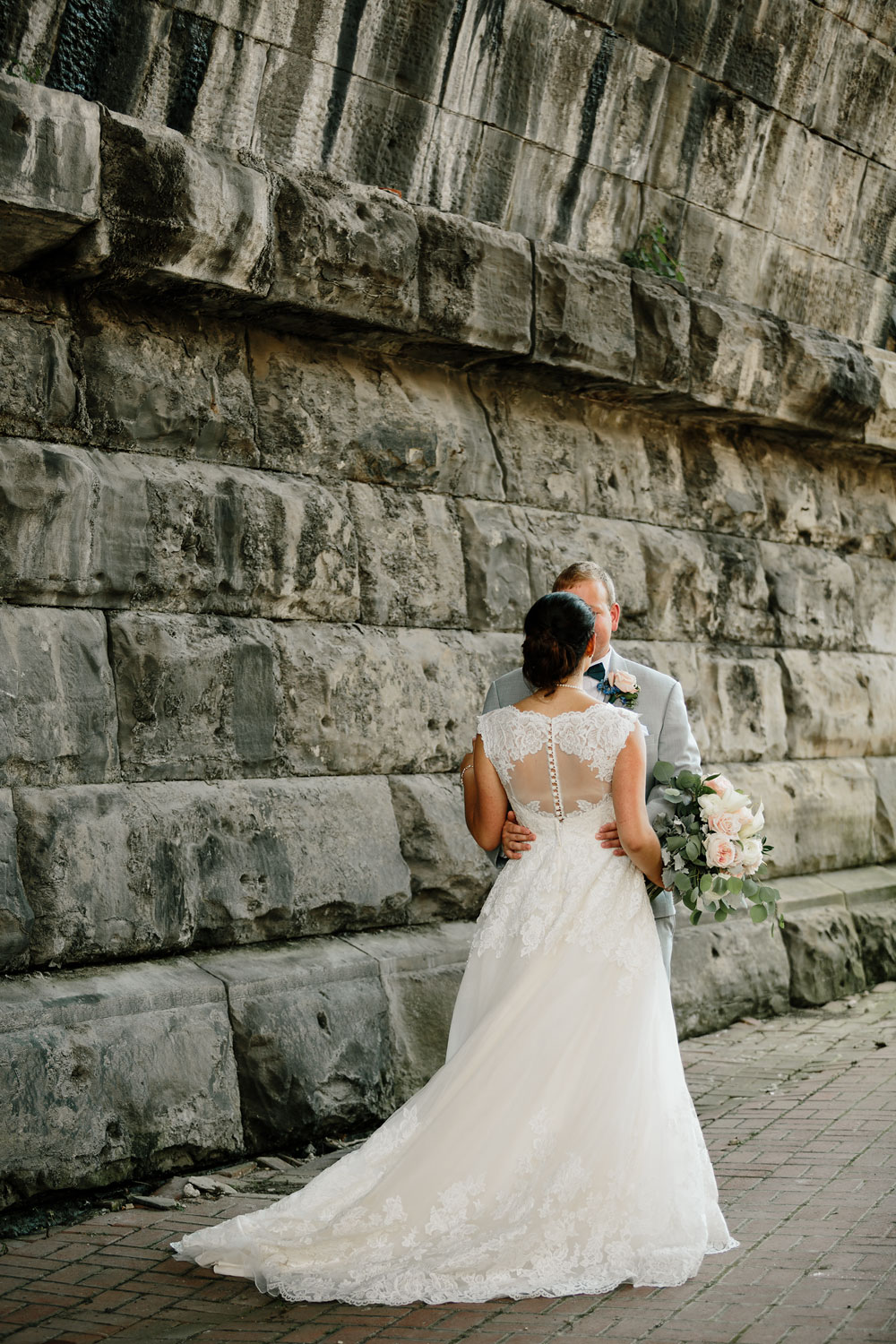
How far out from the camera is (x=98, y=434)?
19.3ft

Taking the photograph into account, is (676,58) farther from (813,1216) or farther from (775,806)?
(813,1216)

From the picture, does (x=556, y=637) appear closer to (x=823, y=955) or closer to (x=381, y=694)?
(x=381, y=694)

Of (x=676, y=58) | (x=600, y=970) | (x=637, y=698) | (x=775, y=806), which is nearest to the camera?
(x=600, y=970)

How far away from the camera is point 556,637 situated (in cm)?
492

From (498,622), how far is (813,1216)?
3.29 m

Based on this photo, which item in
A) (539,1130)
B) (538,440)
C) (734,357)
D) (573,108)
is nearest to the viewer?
(539,1130)

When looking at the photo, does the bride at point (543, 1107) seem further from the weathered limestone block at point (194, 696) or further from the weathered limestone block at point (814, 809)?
the weathered limestone block at point (814, 809)

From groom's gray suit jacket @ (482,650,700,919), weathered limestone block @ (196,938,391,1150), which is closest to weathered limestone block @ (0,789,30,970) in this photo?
weathered limestone block @ (196,938,391,1150)

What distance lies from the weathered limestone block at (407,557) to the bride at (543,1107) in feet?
6.12

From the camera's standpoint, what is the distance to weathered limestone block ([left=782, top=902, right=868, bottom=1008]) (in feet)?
28.7

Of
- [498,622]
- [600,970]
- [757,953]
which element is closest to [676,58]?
[498,622]

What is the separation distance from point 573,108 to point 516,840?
14.3 feet

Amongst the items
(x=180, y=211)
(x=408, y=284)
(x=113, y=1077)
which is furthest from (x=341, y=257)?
(x=113, y=1077)

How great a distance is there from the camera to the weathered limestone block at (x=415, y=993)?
6.35 m
